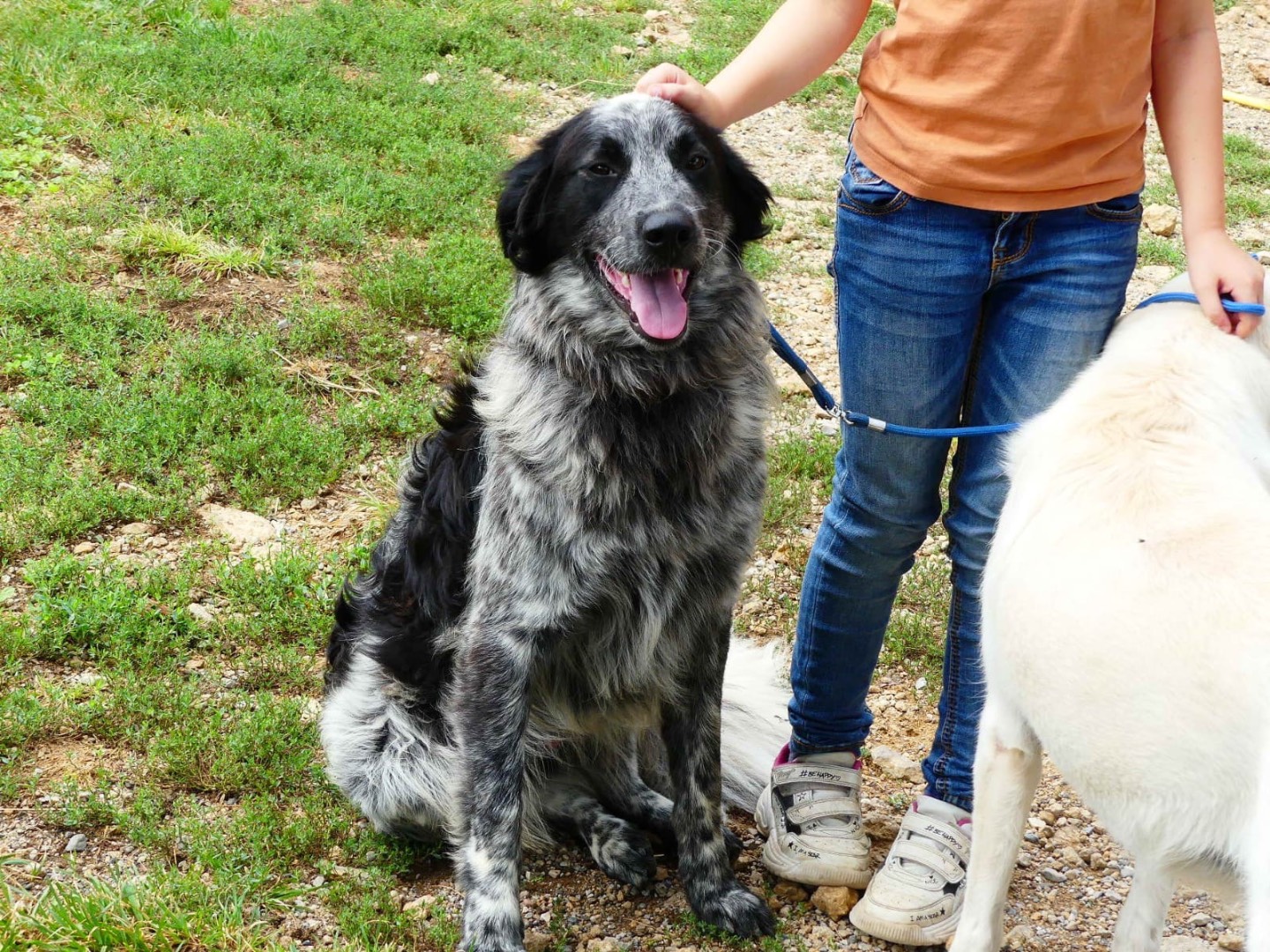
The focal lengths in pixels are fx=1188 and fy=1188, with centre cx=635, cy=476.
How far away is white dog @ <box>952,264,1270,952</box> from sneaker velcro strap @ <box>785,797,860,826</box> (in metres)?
0.71

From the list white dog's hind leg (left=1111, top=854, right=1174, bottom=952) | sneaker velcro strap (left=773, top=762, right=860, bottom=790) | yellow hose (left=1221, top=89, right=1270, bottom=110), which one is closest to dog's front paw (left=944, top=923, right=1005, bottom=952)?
white dog's hind leg (left=1111, top=854, right=1174, bottom=952)

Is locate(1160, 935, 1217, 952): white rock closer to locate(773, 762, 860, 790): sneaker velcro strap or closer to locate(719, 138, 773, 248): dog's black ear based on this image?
locate(773, 762, 860, 790): sneaker velcro strap

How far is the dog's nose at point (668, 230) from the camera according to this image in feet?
7.91

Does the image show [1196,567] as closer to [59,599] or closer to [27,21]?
[59,599]

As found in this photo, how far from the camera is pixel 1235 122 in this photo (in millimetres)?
9656

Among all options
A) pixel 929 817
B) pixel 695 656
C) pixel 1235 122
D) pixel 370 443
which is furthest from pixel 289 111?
pixel 1235 122

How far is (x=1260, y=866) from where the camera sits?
60.6 inches

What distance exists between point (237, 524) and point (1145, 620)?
315cm

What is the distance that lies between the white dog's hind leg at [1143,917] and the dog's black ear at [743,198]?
1582mm

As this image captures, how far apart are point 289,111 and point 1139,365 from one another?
18.6ft

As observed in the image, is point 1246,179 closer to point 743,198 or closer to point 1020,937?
point 743,198

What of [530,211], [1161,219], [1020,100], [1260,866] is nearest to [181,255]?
[530,211]

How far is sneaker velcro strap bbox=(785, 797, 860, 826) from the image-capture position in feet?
9.49

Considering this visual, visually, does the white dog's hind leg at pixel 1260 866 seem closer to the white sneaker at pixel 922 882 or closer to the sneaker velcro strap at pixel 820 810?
the white sneaker at pixel 922 882
